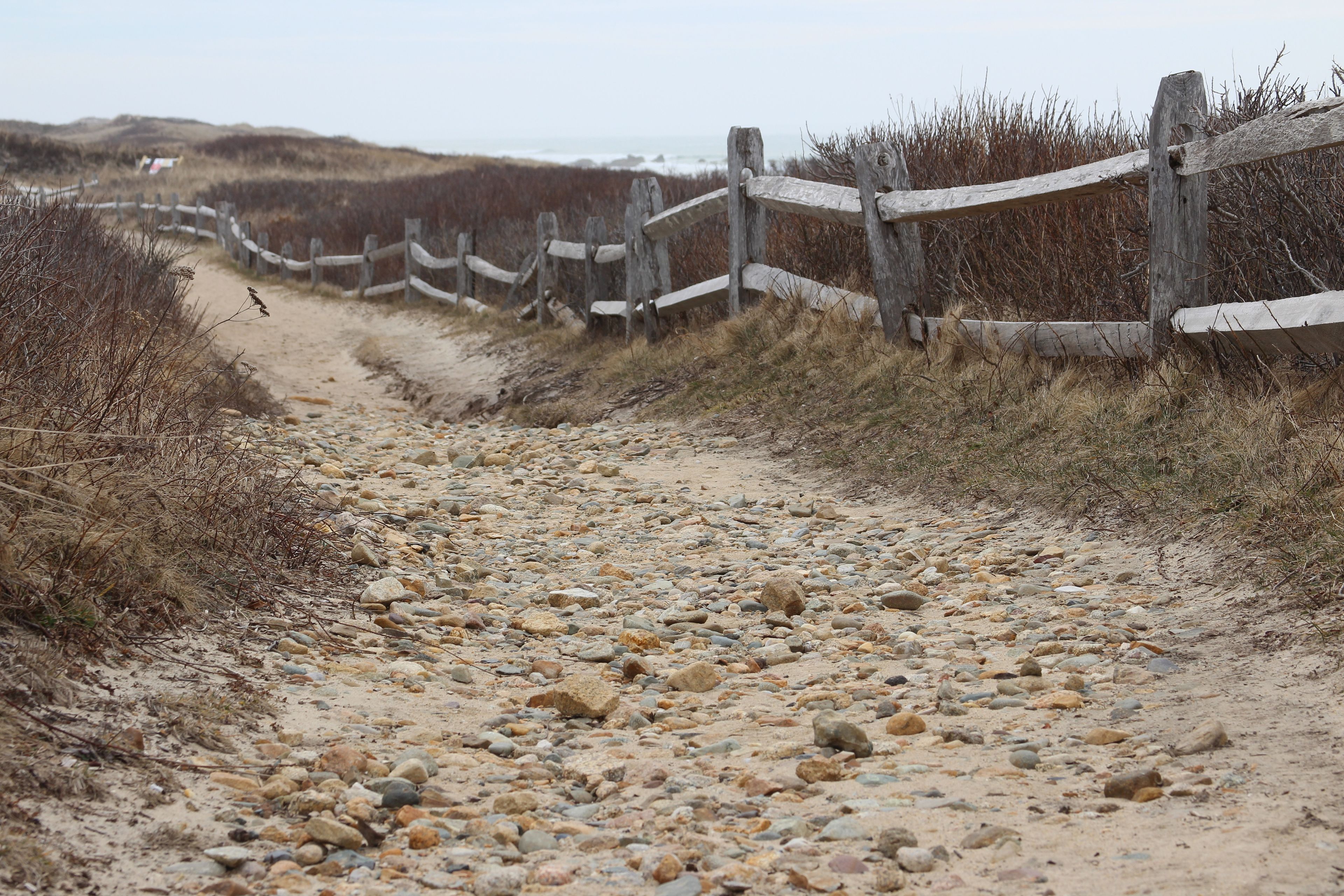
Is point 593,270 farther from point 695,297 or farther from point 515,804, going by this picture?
point 515,804

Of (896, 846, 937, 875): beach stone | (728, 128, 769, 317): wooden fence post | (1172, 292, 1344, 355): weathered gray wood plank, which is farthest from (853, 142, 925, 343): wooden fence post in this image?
(896, 846, 937, 875): beach stone

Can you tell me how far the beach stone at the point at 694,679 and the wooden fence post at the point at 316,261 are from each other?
16280 millimetres

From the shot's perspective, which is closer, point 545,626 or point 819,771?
point 819,771

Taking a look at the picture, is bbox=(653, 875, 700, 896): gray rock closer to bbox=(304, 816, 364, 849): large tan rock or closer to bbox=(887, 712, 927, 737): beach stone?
bbox=(304, 816, 364, 849): large tan rock

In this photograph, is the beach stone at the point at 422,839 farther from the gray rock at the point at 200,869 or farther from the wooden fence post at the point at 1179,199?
the wooden fence post at the point at 1179,199

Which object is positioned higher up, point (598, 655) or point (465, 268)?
point (465, 268)

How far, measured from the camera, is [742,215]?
848cm

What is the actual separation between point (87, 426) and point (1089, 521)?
377 centimetres

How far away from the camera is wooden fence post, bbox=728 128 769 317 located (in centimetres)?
848

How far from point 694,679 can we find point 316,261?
1663 centimetres

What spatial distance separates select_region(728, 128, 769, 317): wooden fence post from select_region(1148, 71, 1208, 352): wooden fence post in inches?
146

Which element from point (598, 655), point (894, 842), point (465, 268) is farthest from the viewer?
point (465, 268)

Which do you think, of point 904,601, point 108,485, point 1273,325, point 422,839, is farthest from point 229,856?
point 1273,325

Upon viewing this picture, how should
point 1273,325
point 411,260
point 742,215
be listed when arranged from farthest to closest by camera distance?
1. point 411,260
2. point 742,215
3. point 1273,325
